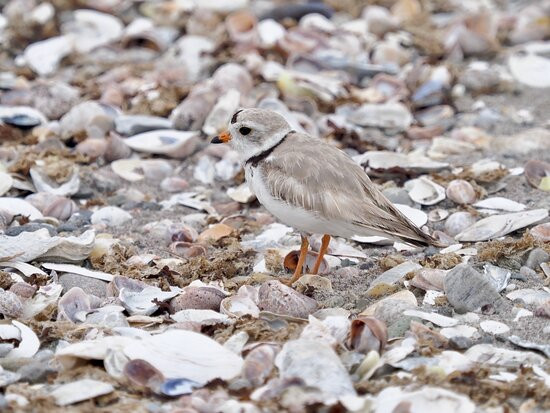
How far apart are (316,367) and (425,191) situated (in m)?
2.73

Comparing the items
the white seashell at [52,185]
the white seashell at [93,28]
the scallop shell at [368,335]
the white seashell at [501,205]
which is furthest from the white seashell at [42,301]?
the white seashell at [93,28]

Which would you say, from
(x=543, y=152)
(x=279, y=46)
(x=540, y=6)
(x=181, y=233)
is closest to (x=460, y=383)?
(x=181, y=233)

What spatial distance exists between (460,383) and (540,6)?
750 centimetres

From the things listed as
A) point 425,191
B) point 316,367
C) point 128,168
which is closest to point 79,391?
point 316,367

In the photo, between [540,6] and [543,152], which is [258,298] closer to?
[543,152]

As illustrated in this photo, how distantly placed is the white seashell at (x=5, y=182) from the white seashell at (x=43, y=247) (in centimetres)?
92

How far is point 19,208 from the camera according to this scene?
605cm

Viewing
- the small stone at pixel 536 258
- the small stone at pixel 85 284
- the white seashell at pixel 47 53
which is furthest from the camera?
the white seashell at pixel 47 53

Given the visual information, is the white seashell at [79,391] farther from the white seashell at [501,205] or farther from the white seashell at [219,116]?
the white seashell at [219,116]

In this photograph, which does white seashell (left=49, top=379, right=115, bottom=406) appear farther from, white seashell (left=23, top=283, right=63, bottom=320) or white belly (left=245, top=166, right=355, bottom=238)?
white belly (left=245, top=166, right=355, bottom=238)

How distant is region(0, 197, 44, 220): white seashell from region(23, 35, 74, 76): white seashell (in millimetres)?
3046

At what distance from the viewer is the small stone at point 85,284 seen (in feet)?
16.7

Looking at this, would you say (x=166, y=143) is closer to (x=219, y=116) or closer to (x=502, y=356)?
(x=219, y=116)

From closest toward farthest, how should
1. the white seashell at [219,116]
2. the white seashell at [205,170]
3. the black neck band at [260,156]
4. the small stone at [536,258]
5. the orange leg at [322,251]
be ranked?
1. the small stone at [536,258]
2. the orange leg at [322,251]
3. the black neck band at [260,156]
4. the white seashell at [205,170]
5. the white seashell at [219,116]
